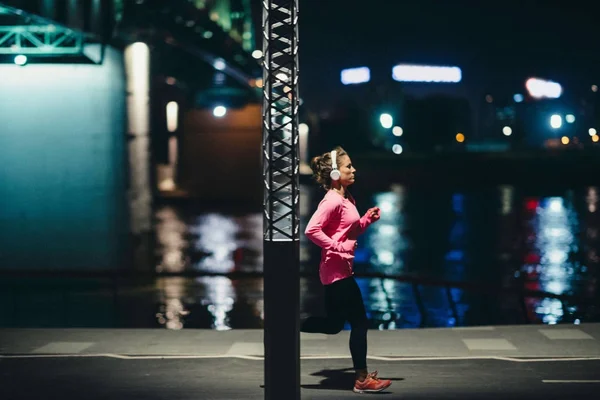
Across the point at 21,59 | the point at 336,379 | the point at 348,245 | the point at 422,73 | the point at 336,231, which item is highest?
the point at 422,73

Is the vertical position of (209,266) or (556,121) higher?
(556,121)

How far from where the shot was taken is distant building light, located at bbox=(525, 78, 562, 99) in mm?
177500

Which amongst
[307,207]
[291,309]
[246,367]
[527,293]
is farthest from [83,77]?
[307,207]

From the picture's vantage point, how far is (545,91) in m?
178

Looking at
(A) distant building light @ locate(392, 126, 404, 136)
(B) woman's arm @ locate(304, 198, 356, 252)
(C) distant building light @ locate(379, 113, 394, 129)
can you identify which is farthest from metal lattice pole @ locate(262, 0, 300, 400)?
(A) distant building light @ locate(392, 126, 404, 136)

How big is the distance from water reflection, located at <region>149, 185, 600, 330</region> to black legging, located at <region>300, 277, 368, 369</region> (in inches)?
318

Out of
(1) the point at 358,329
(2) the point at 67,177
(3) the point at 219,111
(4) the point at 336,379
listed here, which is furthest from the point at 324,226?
(3) the point at 219,111

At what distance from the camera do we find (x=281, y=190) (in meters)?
7.45

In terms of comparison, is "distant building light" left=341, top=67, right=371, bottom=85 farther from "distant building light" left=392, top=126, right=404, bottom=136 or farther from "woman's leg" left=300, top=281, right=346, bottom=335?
"woman's leg" left=300, top=281, right=346, bottom=335

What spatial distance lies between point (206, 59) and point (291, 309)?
1443 inches

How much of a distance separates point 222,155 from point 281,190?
58.7 metres

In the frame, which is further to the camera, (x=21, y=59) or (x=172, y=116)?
(x=172, y=116)

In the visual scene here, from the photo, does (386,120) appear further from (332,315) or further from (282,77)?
(282,77)

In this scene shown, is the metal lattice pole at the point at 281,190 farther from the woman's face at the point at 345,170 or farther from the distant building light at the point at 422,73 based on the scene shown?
the distant building light at the point at 422,73
